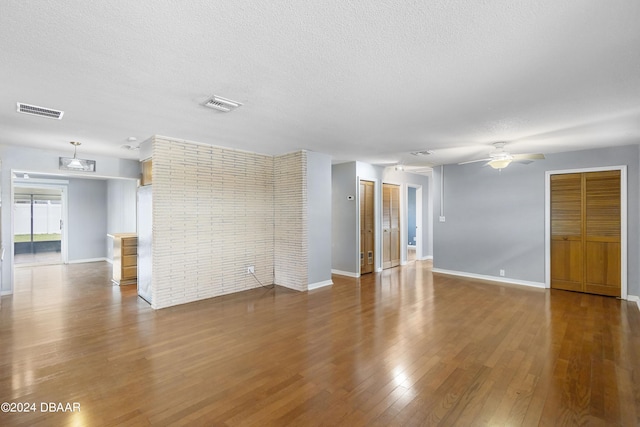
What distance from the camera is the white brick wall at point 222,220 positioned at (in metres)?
4.66

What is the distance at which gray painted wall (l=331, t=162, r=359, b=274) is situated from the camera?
22.6 feet

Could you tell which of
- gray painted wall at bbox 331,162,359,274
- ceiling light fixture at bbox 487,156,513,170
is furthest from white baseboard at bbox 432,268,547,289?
ceiling light fixture at bbox 487,156,513,170

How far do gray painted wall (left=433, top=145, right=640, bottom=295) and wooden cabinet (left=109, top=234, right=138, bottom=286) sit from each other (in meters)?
6.83

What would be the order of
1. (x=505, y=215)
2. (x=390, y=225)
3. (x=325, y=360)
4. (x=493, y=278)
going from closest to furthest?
1. (x=325, y=360)
2. (x=505, y=215)
3. (x=493, y=278)
4. (x=390, y=225)

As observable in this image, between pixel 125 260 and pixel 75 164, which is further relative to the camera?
pixel 125 260

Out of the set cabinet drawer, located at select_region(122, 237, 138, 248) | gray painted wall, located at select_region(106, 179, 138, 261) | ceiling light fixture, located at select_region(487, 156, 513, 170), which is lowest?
cabinet drawer, located at select_region(122, 237, 138, 248)

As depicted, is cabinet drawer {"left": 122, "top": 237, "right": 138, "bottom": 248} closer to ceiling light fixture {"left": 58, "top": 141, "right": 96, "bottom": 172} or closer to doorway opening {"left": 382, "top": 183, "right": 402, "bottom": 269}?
ceiling light fixture {"left": 58, "top": 141, "right": 96, "bottom": 172}

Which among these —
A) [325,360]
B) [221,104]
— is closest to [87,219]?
[221,104]

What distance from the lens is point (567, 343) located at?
11.0 feet

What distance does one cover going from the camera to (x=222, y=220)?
540cm

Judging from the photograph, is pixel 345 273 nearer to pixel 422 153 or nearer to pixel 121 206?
pixel 422 153

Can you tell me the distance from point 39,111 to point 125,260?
12.1ft

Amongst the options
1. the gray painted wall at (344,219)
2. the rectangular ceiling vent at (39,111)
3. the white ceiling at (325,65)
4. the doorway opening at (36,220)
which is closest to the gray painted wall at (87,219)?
the doorway opening at (36,220)

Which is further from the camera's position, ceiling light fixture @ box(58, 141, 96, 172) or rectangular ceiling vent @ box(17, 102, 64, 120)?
ceiling light fixture @ box(58, 141, 96, 172)
